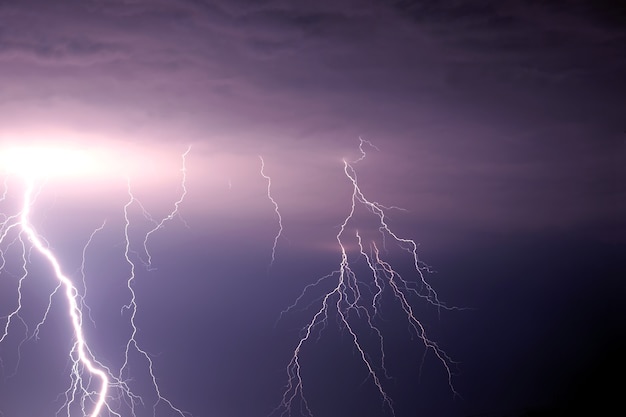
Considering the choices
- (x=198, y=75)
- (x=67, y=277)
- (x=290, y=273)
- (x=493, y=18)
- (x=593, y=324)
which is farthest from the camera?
(x=593, y=324)

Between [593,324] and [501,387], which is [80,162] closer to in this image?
[501,387]

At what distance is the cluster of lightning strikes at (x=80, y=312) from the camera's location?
7902 millimetres

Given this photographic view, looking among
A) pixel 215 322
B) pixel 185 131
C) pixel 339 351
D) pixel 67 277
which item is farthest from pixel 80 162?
pixel 339 351

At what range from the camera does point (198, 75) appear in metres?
Result: 4.91

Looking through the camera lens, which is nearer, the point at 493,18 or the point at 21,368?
the point at 493,18

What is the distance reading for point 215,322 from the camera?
36.2ft

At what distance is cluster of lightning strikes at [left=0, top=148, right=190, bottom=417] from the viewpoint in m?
7.90

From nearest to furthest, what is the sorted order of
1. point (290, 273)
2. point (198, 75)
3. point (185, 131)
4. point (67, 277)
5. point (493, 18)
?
1. point (493, 18)
2. point (198, 75)
3. point (185, 131)
4. point (67, 277)
5. point (290, 273)

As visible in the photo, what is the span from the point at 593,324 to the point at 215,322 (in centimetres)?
929

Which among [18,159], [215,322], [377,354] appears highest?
[18,159]

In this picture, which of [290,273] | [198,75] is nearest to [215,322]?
[290,273]

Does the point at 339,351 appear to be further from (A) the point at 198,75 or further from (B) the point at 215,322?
(A) the point at 198,75

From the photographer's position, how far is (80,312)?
8672 mm

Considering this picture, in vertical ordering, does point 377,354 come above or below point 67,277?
below
